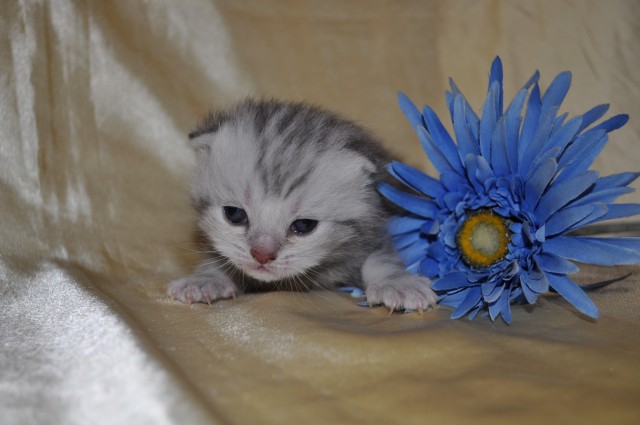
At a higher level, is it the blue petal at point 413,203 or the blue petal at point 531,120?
the blue petal at point 531,120

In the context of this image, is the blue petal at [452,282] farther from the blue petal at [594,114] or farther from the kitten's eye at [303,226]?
the blue petal at [594,114]

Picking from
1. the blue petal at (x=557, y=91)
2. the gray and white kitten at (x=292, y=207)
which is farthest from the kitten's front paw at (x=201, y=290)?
the blue petal at (x=557, y=91)

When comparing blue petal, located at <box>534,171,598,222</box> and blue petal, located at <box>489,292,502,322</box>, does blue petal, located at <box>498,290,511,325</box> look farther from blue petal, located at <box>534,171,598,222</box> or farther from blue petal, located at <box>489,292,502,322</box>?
blue petal, located at <box>534,171,598,222</box>

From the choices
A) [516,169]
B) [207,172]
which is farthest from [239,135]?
[516,169]

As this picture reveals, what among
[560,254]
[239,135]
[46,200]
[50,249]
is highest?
[239,135]

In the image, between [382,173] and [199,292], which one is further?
[382,173]

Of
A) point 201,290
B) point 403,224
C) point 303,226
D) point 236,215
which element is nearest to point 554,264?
point 403,224

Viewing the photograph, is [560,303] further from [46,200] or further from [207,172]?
[46,200]
